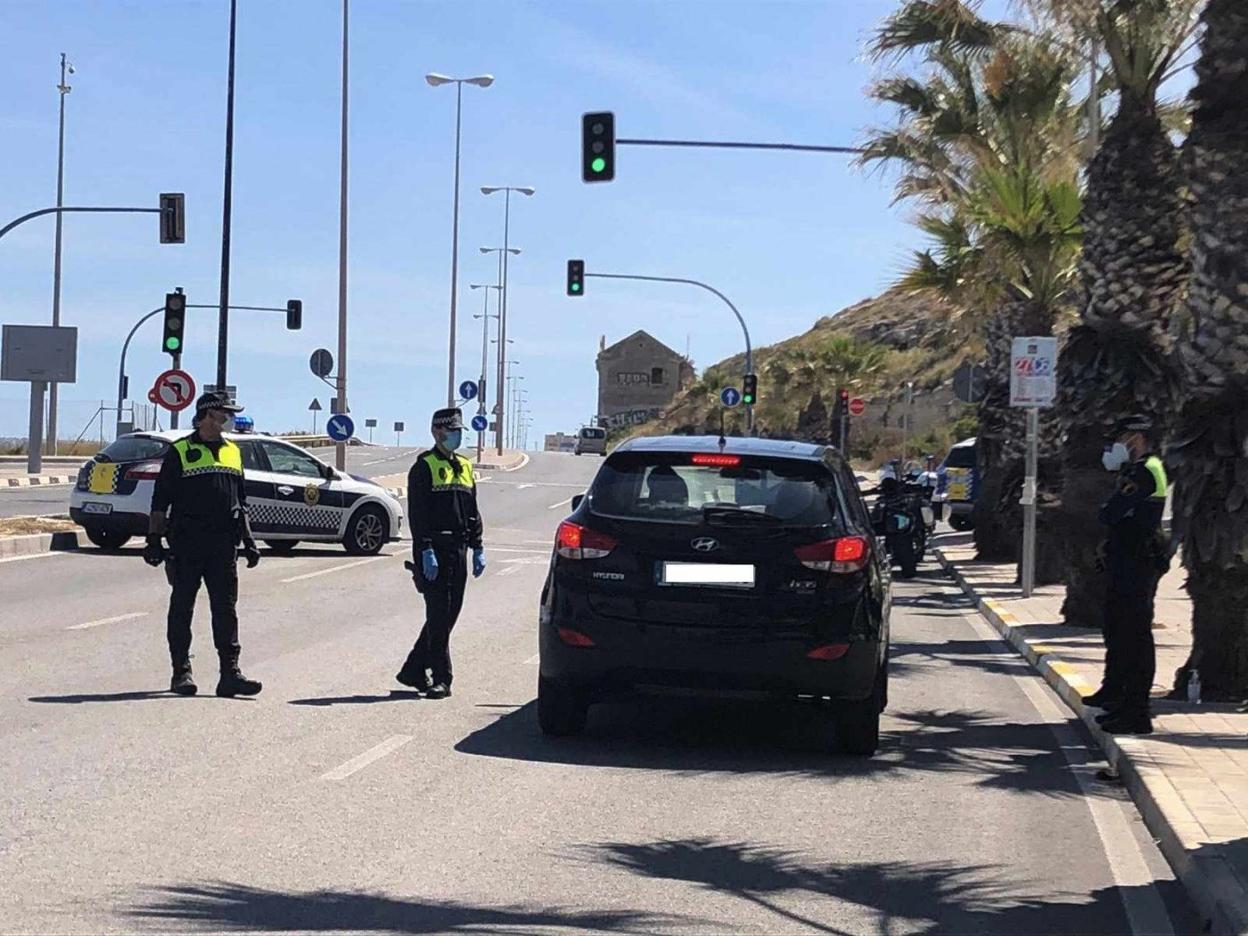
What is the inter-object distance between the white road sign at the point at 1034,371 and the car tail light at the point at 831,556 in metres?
10.2

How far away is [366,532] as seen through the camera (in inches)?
964

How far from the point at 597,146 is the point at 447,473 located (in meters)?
13.1

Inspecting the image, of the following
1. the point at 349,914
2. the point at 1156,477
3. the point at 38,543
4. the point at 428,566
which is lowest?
the point at 38,543

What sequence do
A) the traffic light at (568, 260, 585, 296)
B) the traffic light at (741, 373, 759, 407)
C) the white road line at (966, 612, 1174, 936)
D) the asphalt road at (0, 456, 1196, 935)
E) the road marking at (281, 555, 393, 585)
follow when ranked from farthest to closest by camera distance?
the traffic light at (741, 373, 759, 407) → the traffic light at (568, 260, 585, 296) → the road marking at (281, 555, 393, 585) → the white road line at (966, 612, 1174, 936) → the asphalt road at (0, 456, 1196, 935)

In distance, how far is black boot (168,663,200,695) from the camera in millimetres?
11164

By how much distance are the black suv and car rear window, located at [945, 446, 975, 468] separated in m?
29.3

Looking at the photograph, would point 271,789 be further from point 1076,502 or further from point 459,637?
point 1076,502

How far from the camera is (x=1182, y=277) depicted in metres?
16.6

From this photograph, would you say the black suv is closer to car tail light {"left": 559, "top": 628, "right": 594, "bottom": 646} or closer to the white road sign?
car tail light {"left": 559, "top": 628, "right": 594, "bottom": 646}

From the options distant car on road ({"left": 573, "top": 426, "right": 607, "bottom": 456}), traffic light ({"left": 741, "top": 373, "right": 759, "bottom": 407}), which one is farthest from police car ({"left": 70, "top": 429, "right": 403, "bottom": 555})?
distant car on road ({"left": 573, "top": 426, "right": 607, "bottom": 456})

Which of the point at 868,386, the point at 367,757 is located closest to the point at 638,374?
the point at 868,386

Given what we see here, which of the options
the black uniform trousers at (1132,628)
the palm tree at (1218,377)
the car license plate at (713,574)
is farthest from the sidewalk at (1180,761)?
the car license plate at (713,574)

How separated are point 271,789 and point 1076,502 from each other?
10514 millimetres

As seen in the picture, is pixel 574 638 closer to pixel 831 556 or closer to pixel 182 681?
pixel 831 556
